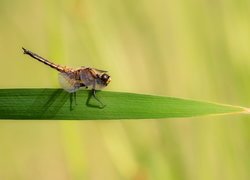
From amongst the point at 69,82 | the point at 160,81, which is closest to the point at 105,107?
the point at 69,82

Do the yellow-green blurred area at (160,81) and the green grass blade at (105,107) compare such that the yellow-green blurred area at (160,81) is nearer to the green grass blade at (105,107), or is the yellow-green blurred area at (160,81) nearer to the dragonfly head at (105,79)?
the dragonfly head at (105,79)

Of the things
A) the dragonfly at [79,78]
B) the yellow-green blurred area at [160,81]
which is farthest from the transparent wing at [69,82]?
the yellow-green blurred area at [160,81]

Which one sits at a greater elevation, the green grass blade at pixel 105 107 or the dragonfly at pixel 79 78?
the dragonfly at pixel 79 78

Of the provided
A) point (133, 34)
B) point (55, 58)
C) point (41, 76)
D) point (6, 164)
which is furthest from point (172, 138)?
point (41, 76)

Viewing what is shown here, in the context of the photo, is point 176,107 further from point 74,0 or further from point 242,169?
point 74,0

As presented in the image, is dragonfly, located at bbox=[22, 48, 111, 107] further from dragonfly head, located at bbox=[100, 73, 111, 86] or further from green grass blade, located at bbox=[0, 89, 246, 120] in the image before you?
green grass blade, located at bbox=[0, 89, 246, 120]

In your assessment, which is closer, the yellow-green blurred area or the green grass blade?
the green grass blade

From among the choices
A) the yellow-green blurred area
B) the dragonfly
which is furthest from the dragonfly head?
the yellow-green blurred area
